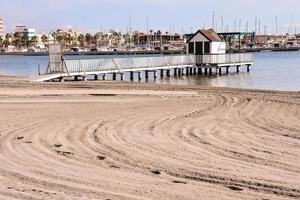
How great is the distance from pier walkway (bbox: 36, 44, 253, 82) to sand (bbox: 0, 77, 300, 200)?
18124 mm

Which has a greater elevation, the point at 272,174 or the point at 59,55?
the point at 59,55

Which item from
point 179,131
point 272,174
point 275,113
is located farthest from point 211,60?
point 272,174

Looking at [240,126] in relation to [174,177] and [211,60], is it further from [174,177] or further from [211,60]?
[211,60]

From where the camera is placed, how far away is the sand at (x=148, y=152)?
22.9ft

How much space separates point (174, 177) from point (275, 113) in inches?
365

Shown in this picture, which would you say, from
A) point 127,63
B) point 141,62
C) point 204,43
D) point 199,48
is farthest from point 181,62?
point 127,63

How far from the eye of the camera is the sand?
6.99 m

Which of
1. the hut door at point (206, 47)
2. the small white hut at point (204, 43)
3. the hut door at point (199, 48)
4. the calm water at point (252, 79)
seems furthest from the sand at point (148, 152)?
the hut door at point (199, 48)

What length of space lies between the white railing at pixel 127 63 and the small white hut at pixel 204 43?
39.1 inches

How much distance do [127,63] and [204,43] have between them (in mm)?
11156

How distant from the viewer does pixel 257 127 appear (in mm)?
13102

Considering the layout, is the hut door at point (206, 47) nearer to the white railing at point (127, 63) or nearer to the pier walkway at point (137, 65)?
the pier walkway at point (137, 65)

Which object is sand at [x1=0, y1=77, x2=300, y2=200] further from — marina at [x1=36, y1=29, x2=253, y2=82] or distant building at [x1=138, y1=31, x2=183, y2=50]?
distant building at [x1=138, y1=31, x2=183, y2=50]

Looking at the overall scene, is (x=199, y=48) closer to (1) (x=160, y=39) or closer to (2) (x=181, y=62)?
(2) (x=181, y=62)
